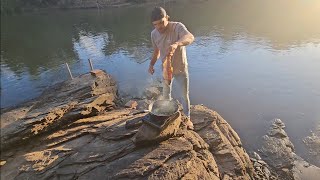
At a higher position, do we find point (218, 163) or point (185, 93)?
point (185, 93)

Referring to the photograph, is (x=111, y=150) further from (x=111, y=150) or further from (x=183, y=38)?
(x=183, y=38)

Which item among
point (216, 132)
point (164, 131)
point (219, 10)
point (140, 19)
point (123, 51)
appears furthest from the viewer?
point (219, 10)

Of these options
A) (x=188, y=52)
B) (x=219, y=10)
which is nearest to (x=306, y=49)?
(x=188, y=52)

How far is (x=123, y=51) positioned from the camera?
3161 centimetres

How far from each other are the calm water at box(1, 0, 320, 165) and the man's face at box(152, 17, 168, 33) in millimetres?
7677

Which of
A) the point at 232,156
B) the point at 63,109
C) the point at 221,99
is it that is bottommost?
the point at 221,99

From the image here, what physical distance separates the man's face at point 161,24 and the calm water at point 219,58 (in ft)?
25.2

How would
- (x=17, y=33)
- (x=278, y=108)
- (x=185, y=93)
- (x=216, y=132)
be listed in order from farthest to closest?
(x=17, y=33)
(x=278, y=108)
(x=216, y=132)
(x=185, y=93)

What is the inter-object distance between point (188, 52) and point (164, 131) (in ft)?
74.5

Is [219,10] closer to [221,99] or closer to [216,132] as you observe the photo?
[221,99]

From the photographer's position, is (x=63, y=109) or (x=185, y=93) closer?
(x=185, y=93)

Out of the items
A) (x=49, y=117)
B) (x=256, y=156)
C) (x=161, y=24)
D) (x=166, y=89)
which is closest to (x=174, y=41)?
(x=161, y=24)

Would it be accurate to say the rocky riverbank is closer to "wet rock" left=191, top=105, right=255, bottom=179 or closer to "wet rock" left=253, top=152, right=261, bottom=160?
"wet rock" left=191, top=105, right=255, bottom=179

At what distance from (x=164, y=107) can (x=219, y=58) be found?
20.4 metres
